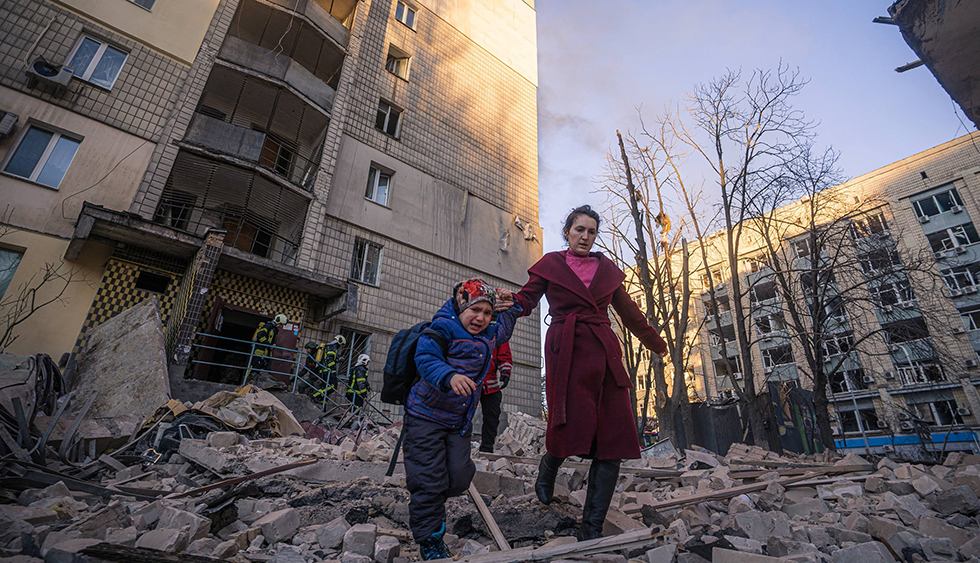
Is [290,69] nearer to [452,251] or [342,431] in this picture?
[452,251]

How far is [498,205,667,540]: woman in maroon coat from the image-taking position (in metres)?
2.40

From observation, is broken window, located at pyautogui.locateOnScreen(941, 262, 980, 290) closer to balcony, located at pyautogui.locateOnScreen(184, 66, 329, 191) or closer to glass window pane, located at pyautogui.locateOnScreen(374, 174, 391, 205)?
glass window pane, located at pyautogui.locateOnScreen(374, 174, 391, 205)

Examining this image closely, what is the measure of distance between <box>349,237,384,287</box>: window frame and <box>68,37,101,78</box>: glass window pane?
737 cm

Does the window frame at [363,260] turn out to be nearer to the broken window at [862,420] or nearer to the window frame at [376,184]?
the window frame at [376,184]

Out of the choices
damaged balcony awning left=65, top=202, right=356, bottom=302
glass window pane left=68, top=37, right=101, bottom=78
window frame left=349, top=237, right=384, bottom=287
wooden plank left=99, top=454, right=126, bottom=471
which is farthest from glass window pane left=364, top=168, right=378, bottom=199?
wooden plank left=99, top=454, right=126, bottom=471

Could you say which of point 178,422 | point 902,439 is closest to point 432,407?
point 178,422

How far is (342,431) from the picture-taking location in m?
7.36

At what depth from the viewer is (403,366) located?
2.60 m

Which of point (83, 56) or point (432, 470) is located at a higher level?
point (83, 56)

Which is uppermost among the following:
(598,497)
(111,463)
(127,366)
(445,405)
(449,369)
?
(127,366)

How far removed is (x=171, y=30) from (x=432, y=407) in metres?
14.2

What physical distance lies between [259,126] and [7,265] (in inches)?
270

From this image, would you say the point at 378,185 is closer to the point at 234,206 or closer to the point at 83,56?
the point at 234,206

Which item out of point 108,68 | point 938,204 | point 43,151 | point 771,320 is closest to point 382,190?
point 108,68
